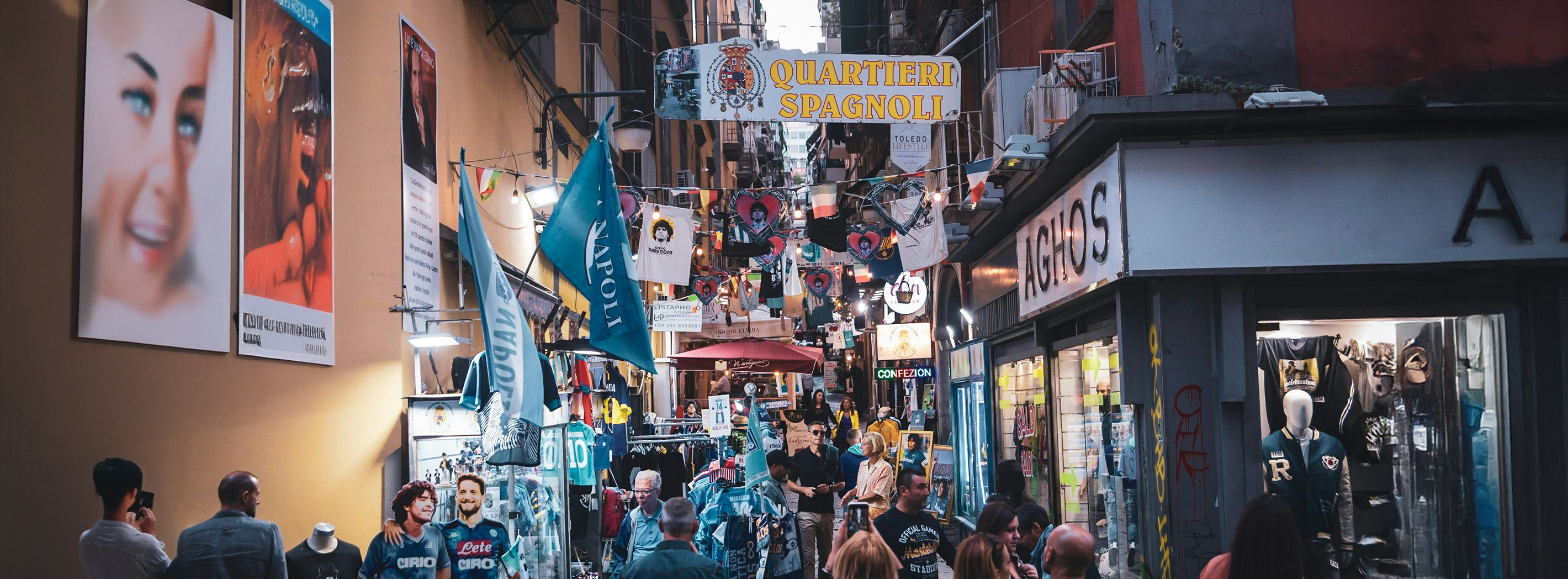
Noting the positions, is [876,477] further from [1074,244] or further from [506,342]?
[506,342]

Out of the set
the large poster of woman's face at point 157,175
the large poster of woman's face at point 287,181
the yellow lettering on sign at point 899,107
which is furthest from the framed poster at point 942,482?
the large poster of woman's face at point 157,175

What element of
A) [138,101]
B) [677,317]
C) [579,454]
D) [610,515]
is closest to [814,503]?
[610,515]

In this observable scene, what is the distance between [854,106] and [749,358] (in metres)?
8.45

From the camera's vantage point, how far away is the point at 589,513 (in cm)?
1195

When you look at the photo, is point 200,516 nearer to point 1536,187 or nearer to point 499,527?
point 499,527

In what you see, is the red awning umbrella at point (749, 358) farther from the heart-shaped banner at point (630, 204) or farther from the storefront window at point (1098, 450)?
the storefront window at point (1098, 450)

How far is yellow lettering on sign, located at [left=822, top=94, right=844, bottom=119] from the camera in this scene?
1146 cm

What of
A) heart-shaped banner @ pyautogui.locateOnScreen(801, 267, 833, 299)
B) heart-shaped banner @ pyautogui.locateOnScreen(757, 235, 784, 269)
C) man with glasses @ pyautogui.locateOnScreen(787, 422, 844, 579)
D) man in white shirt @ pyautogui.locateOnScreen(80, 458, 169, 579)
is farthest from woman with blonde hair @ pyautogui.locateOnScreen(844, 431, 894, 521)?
heart-shaped banner @ pyautogui.locateOnScreen(801, 267, 833, 299)

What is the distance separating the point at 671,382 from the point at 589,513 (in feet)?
53.3

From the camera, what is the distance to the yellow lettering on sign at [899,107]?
38.2 ft

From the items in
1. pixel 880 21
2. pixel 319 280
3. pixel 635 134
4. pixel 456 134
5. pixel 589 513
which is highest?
pixel 880 21

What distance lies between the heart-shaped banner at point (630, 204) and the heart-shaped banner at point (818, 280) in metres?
8.68

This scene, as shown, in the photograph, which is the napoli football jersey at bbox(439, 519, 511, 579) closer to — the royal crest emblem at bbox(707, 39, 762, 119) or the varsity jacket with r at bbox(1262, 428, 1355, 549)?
the royal crest emblem at bbox(707, 39, 762, 119)

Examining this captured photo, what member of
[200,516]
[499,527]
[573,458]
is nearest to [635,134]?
[573,458]
